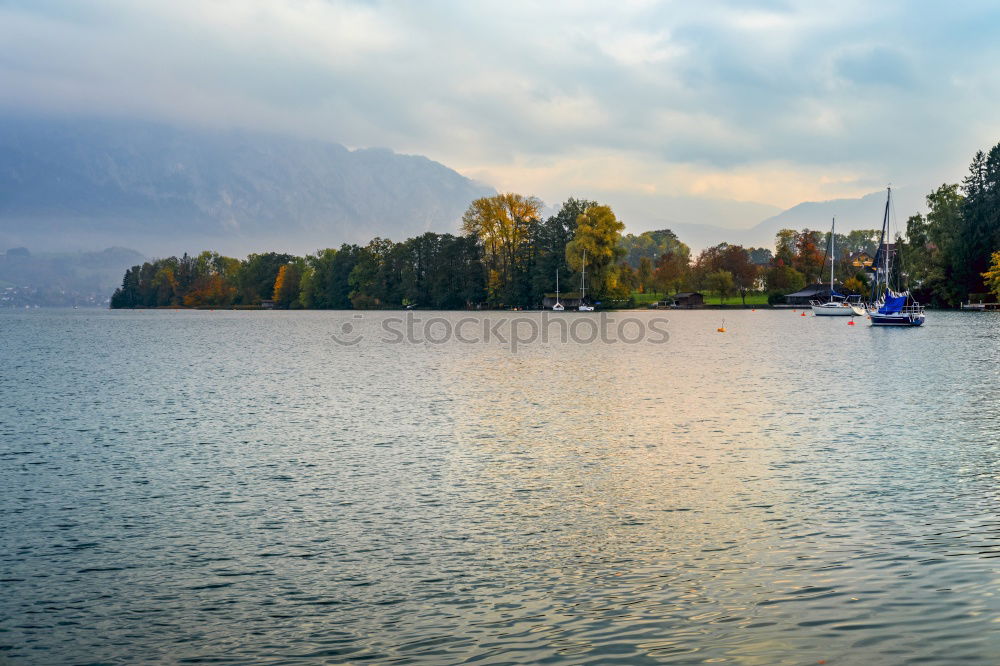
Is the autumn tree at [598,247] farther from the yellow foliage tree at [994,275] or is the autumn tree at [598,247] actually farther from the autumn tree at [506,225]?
the yellow foliage tree at [994,275]

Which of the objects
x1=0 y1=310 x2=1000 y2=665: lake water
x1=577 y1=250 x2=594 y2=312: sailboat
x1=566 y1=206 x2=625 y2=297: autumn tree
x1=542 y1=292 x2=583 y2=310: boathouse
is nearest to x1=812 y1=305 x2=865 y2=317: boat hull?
x1=566 y1=206 x2=625 y2=297: autumn tree

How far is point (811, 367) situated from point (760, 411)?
21348 millimetres

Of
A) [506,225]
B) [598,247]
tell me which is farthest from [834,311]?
[506,225]

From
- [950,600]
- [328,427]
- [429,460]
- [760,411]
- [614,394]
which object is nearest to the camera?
[950,600]

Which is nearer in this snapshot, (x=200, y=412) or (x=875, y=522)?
(x=875, y=522)

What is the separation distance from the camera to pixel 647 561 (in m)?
12.9

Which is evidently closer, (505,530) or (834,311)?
(505,530)

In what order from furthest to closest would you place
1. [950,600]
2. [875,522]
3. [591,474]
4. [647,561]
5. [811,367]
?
[811,367] < [591,474] < [875,522] < [647,561] < [950,600]

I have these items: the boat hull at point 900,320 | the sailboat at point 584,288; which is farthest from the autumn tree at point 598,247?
the boat hull at point 900,320

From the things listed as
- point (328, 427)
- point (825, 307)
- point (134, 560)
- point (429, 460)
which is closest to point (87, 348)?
point (328, 427)

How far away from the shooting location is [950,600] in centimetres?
1096

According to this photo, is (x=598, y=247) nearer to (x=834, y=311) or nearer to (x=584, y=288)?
(x=584, y=288)

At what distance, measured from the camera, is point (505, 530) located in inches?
587

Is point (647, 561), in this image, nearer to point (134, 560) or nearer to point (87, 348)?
point (134, 560)
